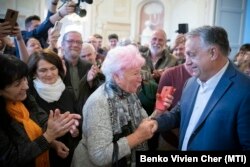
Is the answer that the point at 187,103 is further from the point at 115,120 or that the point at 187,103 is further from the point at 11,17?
the point at 11,17

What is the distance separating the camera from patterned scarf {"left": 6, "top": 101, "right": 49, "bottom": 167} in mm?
1771

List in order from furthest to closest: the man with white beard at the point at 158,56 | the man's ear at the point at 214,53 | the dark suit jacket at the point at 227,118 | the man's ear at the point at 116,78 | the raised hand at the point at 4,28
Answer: the man with white beard at the point at 158,56, the raised hand at the point at 4,28, the man's ear at the point at 116,78, the man's ear at the point at 214,53, the dark suit jacket at the point at 227,118

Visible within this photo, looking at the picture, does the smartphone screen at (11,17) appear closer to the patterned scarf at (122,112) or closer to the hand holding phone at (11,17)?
the hand holding phone at (11,17)

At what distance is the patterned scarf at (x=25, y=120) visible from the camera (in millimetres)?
1771

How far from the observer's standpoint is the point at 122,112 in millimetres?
1862

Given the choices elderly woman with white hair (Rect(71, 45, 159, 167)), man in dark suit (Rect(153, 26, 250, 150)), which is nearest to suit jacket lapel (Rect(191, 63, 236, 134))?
man in dark suit (Rect(153, 26, 250, 150))

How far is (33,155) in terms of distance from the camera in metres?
1.66

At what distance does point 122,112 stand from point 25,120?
22.7 inches

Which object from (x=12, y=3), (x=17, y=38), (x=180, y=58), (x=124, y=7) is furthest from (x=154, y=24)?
(x=17, y=38)

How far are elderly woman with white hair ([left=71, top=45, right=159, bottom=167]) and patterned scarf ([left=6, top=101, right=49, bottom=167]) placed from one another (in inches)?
10.0

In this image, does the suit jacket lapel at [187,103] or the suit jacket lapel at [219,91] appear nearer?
the suit jacket lapel at [219,91]

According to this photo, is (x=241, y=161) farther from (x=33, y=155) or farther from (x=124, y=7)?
(x=124, y=7)

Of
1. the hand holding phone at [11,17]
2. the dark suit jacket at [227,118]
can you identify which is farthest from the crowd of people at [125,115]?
the hand holding phone at [11,17]

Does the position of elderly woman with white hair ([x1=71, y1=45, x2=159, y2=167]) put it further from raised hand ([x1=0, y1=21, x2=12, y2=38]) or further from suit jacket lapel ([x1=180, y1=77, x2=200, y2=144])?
raised hand ([x1=0, y1=21, x2=12, y2=38])
